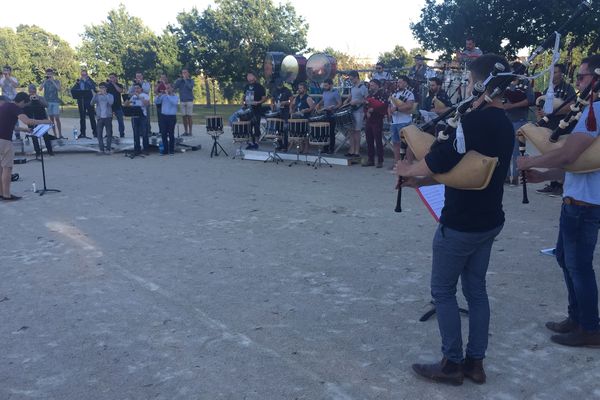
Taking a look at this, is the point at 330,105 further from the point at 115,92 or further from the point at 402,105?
the point at 115,92

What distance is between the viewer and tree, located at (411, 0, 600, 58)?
26562 mm

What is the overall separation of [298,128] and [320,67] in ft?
13.3

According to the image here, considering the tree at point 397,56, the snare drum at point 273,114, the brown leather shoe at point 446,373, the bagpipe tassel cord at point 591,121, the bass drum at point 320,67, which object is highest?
the tree at point 397,56

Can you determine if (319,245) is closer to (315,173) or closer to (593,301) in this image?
(593,301)

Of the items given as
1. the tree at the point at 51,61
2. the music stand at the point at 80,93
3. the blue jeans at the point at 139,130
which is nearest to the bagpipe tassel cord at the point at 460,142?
the blue jeans at the point at 139,130

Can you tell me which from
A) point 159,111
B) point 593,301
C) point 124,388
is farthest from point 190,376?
point 159,111

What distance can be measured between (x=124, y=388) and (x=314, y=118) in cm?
1105

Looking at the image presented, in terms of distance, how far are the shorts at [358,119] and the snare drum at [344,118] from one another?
0.34ft

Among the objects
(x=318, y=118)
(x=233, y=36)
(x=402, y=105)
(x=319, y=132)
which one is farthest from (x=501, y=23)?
(x=233, y=36)

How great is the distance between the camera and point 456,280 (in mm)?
3387

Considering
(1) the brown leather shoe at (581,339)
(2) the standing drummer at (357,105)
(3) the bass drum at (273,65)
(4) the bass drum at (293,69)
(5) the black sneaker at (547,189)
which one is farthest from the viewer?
(3) the bass drum at (273,65)

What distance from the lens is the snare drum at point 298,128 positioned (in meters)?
13.9

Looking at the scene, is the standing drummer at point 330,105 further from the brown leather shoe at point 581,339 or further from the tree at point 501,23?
the tree at point 501,23

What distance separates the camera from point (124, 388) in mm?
3527
